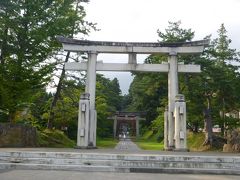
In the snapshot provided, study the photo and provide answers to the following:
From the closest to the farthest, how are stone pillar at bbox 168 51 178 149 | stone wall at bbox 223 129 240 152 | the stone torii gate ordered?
1. stone pillar at bbox 168 51 178 149
2. the stone torii gate
3. stone wall at bbox 223 129 240 152

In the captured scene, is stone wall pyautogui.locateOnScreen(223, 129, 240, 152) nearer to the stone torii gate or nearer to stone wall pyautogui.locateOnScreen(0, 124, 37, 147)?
the stone torii gate

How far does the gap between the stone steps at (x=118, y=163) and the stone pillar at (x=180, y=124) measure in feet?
25.1

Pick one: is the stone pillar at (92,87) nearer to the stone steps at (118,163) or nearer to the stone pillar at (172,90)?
the stone pillar at (172,90)

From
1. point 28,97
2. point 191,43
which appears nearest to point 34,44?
point 28,97

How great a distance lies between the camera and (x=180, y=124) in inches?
798

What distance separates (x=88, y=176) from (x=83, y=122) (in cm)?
1003

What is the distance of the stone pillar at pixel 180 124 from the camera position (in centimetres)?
2016

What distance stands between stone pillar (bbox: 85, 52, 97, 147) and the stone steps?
8.18 meters

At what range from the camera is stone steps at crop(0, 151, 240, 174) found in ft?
39.1

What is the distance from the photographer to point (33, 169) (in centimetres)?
1188

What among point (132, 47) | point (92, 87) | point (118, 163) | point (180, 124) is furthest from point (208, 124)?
point (118, 163)

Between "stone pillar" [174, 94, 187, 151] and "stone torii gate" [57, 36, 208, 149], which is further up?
"stone torii gate" [57, 36, 208, 149]

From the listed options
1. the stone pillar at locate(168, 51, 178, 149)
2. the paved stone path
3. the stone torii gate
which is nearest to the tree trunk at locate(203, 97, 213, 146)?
the paved stone path

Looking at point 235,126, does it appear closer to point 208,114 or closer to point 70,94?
point 208,114
